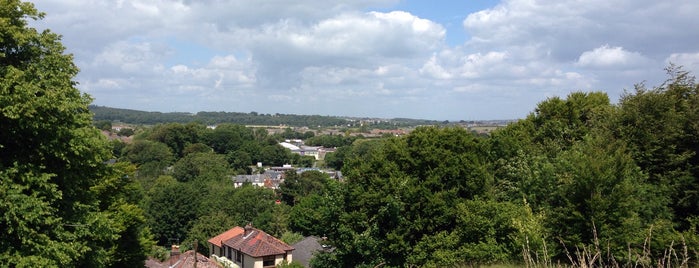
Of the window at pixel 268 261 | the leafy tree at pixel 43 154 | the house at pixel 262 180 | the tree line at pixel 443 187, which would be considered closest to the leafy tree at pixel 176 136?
the house at pixel 262 180

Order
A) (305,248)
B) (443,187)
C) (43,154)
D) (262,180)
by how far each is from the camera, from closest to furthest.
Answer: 1. (43,154)
2. (443,187)
3. (305,248)
4. (262,180)

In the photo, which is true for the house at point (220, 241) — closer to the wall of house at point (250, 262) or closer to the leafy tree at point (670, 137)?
the wall of house at point (250, 262)

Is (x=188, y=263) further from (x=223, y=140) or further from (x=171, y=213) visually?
(x=223, y=140)

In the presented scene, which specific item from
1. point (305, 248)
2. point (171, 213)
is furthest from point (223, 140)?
point (305, 248)

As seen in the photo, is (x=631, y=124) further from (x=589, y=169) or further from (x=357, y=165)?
(x=357, y=165)

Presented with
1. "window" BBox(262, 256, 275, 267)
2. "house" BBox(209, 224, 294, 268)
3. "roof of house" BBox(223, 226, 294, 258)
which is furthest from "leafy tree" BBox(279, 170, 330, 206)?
"window" BBox(262, 256, 275, 267)

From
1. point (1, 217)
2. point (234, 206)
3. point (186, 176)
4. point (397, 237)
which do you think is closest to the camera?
point (1, 217)

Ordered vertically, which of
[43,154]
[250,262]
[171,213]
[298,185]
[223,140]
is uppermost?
[43,154]

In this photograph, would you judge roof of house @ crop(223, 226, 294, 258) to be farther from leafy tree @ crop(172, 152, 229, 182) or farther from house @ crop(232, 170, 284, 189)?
house @ crop(232, 170, 284, 189)

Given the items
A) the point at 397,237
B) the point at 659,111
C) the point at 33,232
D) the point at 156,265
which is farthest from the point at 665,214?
the point at 156,265
